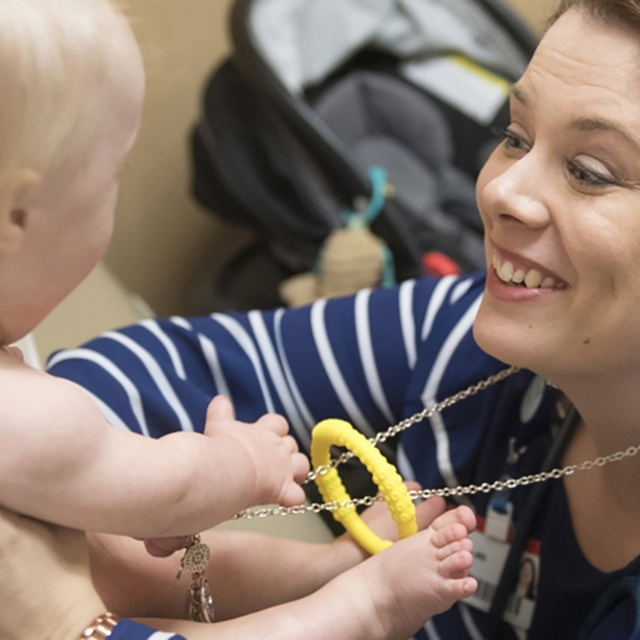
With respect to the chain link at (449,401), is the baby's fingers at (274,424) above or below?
above

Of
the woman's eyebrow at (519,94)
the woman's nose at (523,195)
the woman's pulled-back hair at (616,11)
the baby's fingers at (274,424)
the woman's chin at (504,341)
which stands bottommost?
the baby's fingers at (274,424)

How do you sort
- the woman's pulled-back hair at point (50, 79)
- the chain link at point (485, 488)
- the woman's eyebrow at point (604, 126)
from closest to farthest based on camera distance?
the woman's pulled-back hair at point (50, 79) → the woman's eyebrow at point (604, 126) → the chain link at point (485, 488)

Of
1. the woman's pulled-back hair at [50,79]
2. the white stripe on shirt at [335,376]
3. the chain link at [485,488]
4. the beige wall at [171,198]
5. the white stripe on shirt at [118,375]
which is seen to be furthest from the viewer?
the beige wall at [171,198]

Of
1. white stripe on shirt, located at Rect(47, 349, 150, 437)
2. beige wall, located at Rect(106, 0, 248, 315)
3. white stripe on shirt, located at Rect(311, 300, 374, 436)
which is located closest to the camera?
white stripe on shirt, located at Rect(47, 349, 150, 437)

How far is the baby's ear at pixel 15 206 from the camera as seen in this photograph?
0.52m

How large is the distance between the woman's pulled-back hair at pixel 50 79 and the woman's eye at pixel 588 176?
400mm

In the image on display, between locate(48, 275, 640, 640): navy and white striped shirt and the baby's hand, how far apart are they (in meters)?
0.19

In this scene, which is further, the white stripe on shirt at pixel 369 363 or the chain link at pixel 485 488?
the white stripe on shirt at pixel 369 363

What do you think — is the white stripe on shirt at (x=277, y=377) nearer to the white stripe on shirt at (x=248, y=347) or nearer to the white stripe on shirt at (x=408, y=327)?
the white stripe on shirt at (x=248, y=347)

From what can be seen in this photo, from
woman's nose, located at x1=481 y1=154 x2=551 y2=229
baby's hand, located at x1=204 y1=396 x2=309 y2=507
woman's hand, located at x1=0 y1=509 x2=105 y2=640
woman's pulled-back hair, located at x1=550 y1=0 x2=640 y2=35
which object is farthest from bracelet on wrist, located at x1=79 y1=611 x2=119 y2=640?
woman's pulled-back hair, located at x1=550 y1=0 x2=640 y2=35

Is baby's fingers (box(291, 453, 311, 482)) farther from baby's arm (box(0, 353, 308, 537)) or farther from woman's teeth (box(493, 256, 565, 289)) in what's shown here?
woman's teeth (box(493, 256, 565, 289))

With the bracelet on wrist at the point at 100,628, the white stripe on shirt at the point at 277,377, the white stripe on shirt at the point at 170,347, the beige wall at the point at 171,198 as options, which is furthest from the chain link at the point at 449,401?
the beige wall at the point at 171,198

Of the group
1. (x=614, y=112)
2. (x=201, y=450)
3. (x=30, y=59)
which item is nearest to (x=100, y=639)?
(x=201, y=450)

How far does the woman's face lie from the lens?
26.2 inches
